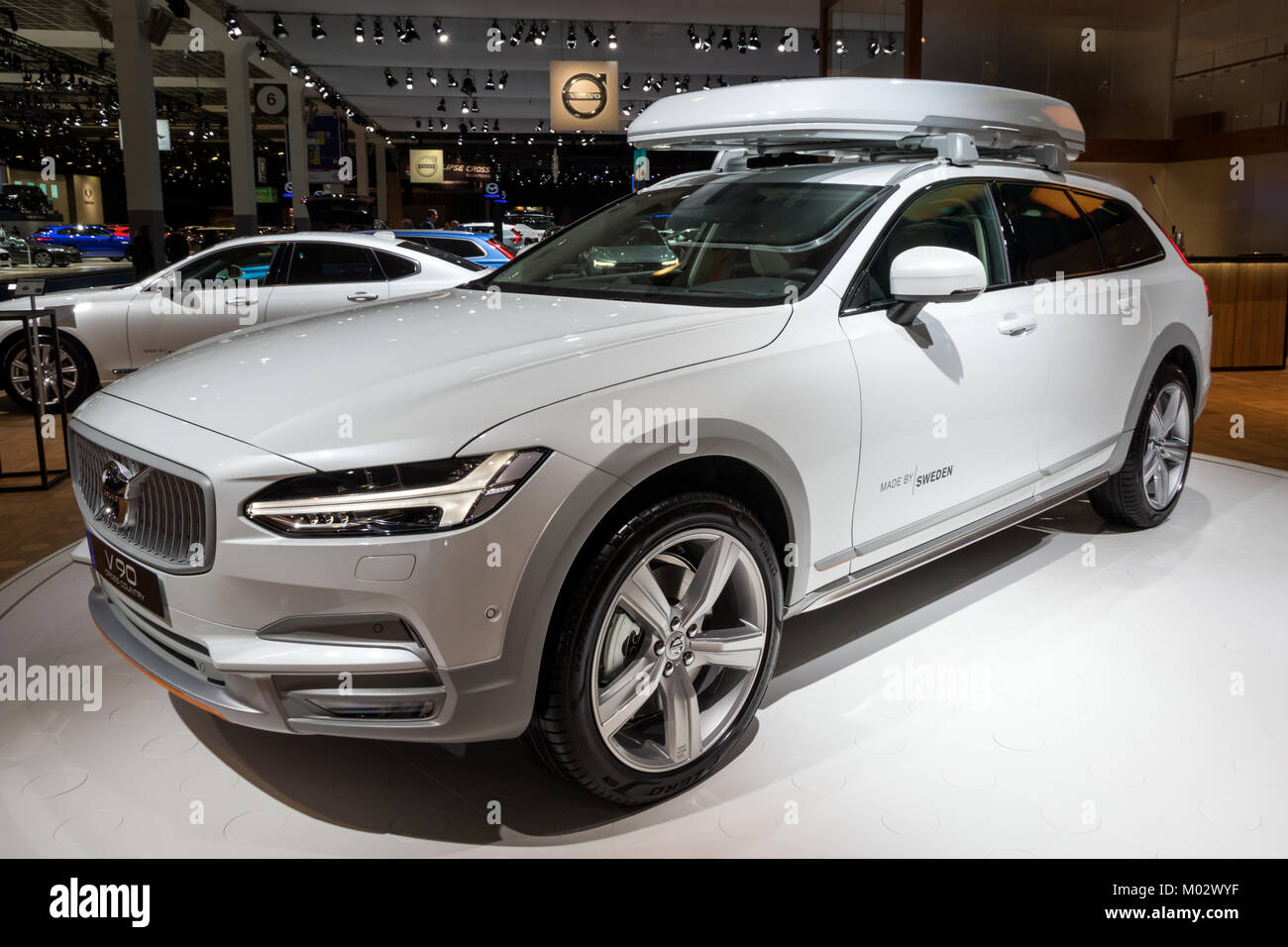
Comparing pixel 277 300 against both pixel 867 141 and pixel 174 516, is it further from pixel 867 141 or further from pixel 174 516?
pixel 174 516

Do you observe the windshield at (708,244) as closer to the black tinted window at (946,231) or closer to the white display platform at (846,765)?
the black tinted window at (946,231)

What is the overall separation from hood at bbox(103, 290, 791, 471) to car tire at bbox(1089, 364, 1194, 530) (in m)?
2.25

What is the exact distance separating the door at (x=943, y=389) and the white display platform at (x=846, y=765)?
1.50 feet

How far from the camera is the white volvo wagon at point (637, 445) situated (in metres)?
1.83

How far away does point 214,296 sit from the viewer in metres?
7.10

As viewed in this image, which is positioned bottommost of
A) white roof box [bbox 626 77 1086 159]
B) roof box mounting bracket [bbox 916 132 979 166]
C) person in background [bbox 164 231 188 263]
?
roof box mounting bracket [bbox 916 132 979 166]

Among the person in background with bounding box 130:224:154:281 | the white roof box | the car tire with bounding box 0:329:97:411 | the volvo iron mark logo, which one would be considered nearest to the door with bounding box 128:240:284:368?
the car tire with bounding box 0:329:97:411

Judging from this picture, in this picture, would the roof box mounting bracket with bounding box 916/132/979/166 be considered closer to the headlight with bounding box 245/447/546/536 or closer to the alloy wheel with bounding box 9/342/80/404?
the headlight with bounding box 245/447/546/536

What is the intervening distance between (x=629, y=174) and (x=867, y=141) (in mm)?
38397

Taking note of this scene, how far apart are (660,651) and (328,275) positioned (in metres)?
5.77

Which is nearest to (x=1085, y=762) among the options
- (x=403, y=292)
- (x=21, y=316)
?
(x=21, y=316)

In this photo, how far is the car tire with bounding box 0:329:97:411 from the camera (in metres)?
7.02

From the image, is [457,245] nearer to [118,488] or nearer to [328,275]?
[328,275]

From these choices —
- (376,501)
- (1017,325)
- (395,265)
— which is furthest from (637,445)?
(395,265)
